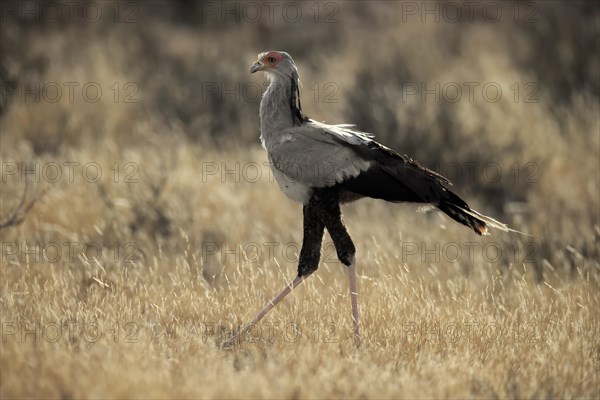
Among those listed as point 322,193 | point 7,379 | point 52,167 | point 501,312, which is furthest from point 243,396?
point 52,167

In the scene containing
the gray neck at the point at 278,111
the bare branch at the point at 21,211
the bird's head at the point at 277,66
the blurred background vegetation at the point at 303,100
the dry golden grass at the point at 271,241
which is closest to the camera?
the dry golden grass at the point at 271,241

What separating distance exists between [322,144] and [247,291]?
1.13 m

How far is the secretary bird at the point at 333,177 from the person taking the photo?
4.50m

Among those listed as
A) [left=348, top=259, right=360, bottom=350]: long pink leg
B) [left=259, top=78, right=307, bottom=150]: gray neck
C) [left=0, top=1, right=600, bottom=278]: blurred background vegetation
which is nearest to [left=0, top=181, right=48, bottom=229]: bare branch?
[left=0, top=1, right=600, bottom=278]: blurred background vegetation

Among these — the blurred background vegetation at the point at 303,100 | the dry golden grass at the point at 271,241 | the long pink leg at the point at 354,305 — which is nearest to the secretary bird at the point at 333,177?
the long pink leg at the point at 354,305

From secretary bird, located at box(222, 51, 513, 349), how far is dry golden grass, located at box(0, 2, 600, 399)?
1.47 feet

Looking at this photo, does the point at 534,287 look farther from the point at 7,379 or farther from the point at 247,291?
the point at 7,379

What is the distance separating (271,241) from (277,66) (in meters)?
2.38

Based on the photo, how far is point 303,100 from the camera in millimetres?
12008

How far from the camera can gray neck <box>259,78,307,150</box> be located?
4.73m

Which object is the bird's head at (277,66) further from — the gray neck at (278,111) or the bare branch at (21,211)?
the bare branch at (21,211)

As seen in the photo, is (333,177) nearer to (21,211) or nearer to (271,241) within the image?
(271,241)

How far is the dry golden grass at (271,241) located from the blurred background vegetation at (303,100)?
0.15ft

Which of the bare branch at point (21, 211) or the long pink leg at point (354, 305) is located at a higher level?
the bare branch at point (21, 211)
